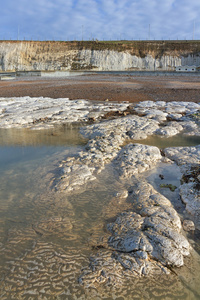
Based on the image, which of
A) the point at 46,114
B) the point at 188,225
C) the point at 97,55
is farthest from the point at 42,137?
the point at 97,55

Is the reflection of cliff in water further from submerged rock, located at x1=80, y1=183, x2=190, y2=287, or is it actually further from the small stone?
the small stone

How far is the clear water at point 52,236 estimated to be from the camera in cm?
263

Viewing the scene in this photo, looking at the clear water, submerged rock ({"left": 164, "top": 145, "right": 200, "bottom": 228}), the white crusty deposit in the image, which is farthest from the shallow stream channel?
the white crusty deposit

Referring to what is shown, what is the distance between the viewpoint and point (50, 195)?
4.66 m

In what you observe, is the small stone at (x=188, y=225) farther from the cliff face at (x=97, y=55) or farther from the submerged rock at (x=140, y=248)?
the cliff face at (x=97, y=55)

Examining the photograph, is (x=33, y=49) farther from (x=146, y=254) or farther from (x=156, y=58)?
(x=146, y=254)

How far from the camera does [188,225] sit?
374 cm

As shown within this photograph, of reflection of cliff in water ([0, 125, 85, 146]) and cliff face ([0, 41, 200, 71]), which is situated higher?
cliff face ([0, 41, 200, 71])

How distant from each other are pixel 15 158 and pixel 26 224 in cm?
323

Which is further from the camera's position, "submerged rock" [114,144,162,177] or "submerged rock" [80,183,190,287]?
"submerged rock" [114,144,162,177]

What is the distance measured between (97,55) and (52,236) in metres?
63.4

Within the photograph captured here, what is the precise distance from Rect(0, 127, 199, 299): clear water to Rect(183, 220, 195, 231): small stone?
58 centimetres

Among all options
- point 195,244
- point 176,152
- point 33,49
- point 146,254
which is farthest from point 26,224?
point 33,49

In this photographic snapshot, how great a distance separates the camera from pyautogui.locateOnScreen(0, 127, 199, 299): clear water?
2635 mm
